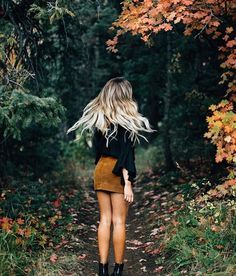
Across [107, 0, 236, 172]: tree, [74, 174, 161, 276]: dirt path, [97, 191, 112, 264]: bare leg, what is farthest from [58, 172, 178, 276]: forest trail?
[107, 0, 236, 172]: tree

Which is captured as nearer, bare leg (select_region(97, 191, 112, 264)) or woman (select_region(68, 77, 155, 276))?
woman (select_region(68, 77, 155, 276))

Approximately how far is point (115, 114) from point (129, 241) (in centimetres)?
334

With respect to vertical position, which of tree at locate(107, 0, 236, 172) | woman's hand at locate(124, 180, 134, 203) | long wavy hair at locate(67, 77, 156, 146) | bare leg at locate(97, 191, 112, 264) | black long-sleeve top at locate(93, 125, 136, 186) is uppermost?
tree at locate(107, 0, 236, 172)

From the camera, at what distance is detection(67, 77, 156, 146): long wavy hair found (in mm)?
5398

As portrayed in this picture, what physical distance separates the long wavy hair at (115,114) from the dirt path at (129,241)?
213 cm

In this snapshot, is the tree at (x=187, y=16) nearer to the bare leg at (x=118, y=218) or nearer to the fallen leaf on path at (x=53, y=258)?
the bare leg at (x=118, y=218)

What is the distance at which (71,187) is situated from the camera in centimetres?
1279

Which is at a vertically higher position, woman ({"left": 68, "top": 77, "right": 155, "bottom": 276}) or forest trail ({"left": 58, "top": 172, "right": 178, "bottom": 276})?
woman ({"left": 68, "top": 77, "right": 155, "bottom": 276})

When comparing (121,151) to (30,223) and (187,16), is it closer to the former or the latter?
(30,223)

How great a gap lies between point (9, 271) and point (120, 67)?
15.3m

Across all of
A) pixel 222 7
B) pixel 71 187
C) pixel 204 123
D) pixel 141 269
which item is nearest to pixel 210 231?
pixel 141 269

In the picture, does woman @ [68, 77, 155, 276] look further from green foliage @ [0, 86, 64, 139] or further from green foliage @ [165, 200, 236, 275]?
green foliage @ [0, 86, 64, 139]

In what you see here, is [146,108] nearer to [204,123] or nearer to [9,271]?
[204,123]

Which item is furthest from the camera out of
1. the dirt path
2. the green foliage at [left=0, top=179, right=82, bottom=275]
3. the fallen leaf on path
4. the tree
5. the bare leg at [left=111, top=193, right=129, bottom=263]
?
the tree
